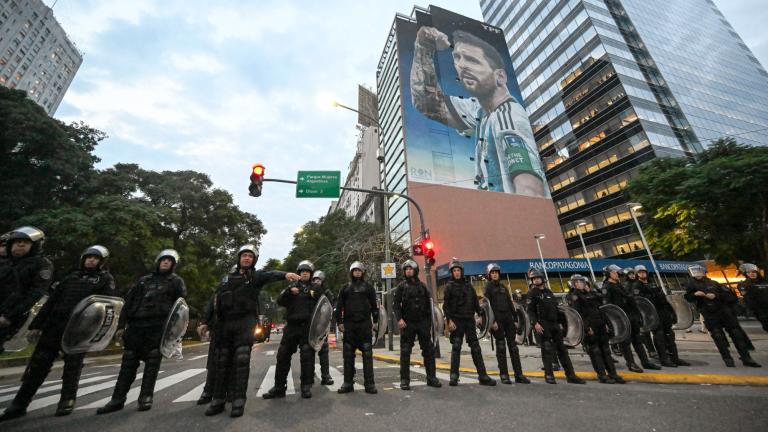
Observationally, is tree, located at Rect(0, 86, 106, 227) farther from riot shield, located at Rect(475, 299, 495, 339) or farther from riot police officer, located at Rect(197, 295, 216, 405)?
riot shield, located at Rect(475, 299, 495, 339)

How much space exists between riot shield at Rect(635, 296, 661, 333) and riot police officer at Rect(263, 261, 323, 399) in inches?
272

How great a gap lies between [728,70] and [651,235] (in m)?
72.7

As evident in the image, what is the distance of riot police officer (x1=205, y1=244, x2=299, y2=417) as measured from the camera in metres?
3.95

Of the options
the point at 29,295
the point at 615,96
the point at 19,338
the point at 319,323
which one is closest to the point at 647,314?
the point at 319,323

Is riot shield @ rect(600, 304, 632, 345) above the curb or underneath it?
above

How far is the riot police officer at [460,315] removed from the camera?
5.49m

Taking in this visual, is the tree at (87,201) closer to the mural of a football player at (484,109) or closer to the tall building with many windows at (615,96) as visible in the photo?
the mural of a football player at (484,109)

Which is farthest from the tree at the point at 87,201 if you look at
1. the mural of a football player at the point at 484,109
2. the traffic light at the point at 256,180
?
the mural of a football player at the point at 484,109

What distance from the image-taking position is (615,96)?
140 feet

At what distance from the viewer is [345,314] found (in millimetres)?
5414

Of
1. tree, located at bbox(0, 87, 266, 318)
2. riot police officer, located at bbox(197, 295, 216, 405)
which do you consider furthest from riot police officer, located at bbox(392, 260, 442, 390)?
tree, located at bbox(0, 87, 266, 318)

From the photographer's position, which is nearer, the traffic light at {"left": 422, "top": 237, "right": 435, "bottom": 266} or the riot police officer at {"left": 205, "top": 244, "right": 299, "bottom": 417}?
the riot police officer at {"left": 205, "top": 244, "right": 299, "bottom": 417}

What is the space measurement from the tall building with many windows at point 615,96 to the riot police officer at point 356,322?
137 ft

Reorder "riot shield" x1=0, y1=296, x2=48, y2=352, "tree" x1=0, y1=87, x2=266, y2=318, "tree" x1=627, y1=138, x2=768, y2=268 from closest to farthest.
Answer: "riot shield" x1=0, y1=296, x2=48, y2=352 < "tree" x1=627, y1=138, x2=768, y2=268 < "tree" x1=0, y1=87, x2=266, y2=318
